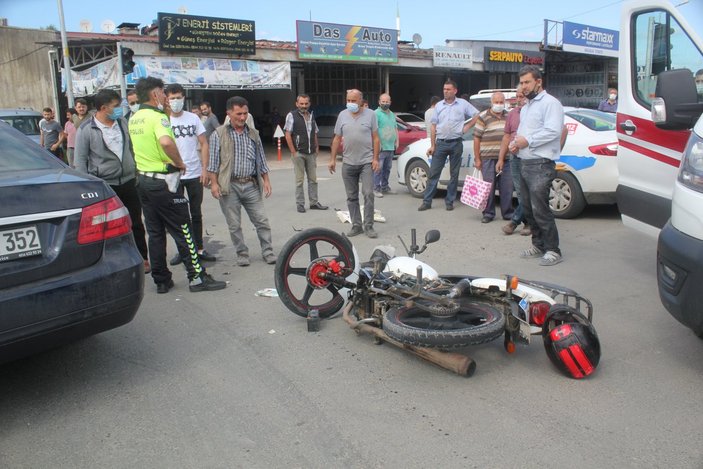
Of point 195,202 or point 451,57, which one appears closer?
point 195,202

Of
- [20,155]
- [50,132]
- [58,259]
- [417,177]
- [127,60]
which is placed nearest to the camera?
[58,259]

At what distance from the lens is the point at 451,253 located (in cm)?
659

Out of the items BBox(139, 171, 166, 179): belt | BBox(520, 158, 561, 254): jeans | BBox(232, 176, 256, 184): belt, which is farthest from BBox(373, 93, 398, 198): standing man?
BBox(139, 171, 166, 179): belt

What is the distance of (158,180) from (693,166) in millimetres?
4080

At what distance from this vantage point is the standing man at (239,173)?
6180 millimetres

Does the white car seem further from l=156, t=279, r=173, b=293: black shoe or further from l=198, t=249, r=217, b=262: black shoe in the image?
l=156, t=279, r=173, b=293: black shoe

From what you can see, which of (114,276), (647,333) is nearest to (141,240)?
(114,276)

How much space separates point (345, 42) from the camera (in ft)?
70.8

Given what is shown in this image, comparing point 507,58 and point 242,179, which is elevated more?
point 507,58

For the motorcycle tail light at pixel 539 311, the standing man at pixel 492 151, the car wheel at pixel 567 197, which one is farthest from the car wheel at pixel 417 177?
the motorcycle tail light at pixel 539 311

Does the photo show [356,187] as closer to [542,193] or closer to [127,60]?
[542,193]

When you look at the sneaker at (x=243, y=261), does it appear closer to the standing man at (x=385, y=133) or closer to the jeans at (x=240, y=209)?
the jeans at (x=240, y=209)

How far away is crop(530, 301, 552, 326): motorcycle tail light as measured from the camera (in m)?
3.75

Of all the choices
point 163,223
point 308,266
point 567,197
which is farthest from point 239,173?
point 567,197
